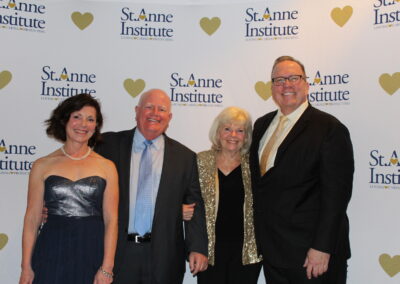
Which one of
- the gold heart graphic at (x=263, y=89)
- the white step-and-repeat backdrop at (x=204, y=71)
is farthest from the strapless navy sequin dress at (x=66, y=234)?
the gold heart graphic at (x=263, y=89)

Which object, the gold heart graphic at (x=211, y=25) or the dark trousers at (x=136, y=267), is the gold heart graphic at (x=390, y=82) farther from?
the dark trousers at (x=136, y=267)

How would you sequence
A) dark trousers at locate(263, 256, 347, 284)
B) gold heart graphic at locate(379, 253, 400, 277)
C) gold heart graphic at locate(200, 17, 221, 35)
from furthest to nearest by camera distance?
gold heart graphic at locate(200, 17, 221, 35)
gold heart graphic at locate(379, 253, 400, 277)
dark trousers at locate(263, 256, 347, 284)

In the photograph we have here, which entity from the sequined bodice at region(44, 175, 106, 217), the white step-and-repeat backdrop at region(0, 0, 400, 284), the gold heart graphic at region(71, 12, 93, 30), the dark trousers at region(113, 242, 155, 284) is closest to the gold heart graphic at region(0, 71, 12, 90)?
the white step-and-repeat backdrop at region(0, 0, 400, 284)

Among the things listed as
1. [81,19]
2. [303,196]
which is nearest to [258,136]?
[303,196]

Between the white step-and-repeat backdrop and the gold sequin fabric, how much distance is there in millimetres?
837

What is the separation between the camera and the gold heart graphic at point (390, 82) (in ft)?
10.2

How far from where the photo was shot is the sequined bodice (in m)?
2.28

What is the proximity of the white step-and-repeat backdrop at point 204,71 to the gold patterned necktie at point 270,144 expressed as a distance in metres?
0.88

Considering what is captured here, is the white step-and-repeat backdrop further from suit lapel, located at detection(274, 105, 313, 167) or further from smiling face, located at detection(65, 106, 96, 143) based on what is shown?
smiling face, located at detection(65, 106, 96, 143)

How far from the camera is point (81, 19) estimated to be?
3635 mm

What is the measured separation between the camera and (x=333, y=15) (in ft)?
11.2

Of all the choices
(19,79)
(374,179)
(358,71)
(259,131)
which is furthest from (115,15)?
(374,179)

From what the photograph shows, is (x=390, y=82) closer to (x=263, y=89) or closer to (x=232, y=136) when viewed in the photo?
(x=263, y=89)

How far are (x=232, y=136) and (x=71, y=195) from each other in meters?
1.15
